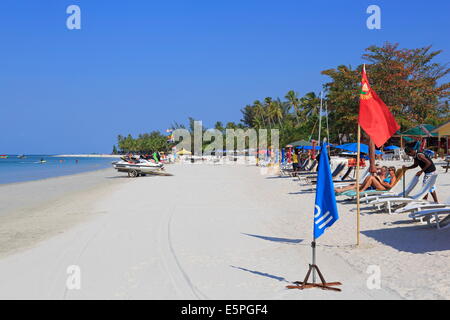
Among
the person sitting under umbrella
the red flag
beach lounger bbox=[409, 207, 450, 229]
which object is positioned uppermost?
the red flag

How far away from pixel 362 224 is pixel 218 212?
3626 millimetres

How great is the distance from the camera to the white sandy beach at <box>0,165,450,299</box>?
4754 millimetres

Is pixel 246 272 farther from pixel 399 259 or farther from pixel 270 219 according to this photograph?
pixel 270 219

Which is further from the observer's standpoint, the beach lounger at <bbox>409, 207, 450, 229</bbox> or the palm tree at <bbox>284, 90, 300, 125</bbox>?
the palm tree at <bbox>284, 90, 300, 125</bbox>

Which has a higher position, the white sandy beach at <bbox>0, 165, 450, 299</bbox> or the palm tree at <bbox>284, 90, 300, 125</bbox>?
the palm tree at <bbox>284, 90, 300, 125</bbox>

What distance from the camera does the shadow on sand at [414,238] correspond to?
20.6 feet

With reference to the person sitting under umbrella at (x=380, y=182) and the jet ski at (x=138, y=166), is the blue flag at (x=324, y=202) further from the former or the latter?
the jet ski at (x=138, y=166)

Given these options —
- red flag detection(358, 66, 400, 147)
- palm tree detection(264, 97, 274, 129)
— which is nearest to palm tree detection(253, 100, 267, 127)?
palm tree detection(264, 97, 274, 129)

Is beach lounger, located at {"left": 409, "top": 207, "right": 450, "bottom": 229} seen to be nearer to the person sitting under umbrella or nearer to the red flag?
the red flag

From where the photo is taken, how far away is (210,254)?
638cm

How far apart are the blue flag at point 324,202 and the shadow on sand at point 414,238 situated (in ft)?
6.11

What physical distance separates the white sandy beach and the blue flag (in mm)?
691

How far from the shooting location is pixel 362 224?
27.4ft
